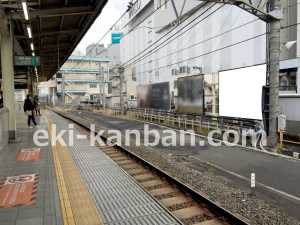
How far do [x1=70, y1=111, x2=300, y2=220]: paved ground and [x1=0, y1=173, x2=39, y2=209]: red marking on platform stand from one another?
498cm

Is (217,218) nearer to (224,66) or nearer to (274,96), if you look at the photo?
(274,96)

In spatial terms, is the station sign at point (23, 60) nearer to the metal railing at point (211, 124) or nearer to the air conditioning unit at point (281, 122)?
the metal railing at point (211, 124)

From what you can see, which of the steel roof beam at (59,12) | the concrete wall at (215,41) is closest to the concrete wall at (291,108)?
the concrete wall at (215,41)

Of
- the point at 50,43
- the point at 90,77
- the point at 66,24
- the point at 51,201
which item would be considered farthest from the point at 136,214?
the point at 90,77

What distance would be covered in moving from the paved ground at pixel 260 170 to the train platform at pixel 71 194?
2762 mm

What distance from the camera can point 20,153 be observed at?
873 centimetres

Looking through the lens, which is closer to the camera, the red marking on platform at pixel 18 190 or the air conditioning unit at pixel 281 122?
the red marking on platform at pixel 18 190

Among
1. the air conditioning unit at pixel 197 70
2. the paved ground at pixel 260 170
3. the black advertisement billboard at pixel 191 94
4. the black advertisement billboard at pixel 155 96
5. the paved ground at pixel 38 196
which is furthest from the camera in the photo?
the air conditioning unit at pixel 197 70

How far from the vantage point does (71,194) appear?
535 centimetres

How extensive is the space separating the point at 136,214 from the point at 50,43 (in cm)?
1489

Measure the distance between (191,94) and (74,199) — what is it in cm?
1322

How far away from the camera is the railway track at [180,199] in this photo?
450cm

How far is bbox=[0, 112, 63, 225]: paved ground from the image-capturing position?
13.6 feet

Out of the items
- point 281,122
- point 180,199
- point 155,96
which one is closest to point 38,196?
point 180,199
